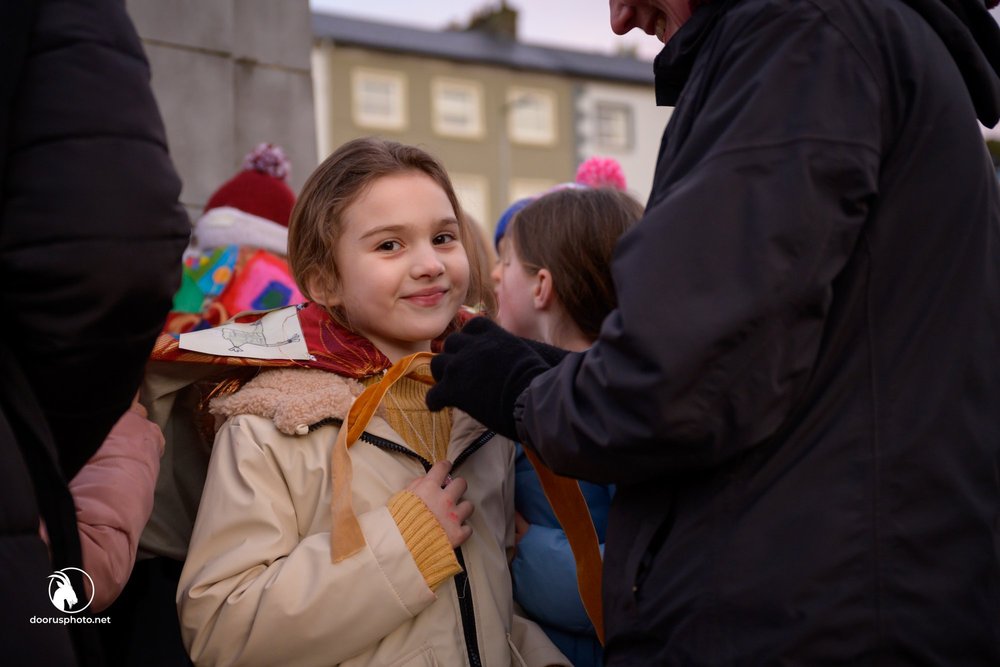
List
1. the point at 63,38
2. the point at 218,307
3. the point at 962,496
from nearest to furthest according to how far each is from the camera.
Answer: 1. the point at 63,38
2. the point at 962,496
3. the point at 218,307

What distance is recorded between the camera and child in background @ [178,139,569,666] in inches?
85.7

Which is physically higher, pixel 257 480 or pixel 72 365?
pixel 72 365

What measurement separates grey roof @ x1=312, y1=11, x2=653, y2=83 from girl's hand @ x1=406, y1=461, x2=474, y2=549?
87.1ft

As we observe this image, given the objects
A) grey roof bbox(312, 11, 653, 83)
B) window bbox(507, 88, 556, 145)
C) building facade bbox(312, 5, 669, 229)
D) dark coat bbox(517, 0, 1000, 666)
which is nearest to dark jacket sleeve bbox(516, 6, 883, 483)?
dark coat bbox(517, 0, 1000, 666)

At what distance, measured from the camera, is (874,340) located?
1.62 m

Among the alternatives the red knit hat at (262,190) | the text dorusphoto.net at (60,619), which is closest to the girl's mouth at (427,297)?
the text dorusphoto.net at (60,619)

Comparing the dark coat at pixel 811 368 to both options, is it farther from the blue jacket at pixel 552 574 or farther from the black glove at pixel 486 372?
the blue jacket at pixel 552 574

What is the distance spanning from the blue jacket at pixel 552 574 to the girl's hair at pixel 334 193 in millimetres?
656

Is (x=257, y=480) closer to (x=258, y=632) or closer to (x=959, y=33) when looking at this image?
(x=258, y=632)

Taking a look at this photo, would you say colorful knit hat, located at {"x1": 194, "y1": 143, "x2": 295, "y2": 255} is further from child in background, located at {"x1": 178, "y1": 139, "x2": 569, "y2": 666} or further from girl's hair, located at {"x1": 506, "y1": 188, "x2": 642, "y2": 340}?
child in background, located at {"x1": 178, "y1": 139, "x2": 569, "y2": 666}

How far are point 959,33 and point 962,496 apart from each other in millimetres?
744

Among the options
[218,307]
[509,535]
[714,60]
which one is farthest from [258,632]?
[218,307]

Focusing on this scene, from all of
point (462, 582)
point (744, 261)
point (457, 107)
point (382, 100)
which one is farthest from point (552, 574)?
point (457, 107)

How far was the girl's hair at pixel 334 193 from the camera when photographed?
264cm
